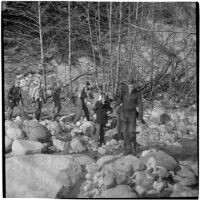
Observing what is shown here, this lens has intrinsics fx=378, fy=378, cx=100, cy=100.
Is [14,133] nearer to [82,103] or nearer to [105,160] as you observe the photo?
[82,103]

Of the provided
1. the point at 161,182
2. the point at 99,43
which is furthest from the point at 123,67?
the point at 161,182

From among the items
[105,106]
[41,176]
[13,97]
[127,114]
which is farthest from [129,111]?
[13,97]

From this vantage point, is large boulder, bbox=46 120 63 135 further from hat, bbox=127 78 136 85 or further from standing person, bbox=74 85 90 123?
hat, bbox=127 78 136 85

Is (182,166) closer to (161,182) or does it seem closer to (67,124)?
(161,182)

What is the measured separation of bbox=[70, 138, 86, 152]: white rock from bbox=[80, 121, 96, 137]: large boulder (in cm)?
14

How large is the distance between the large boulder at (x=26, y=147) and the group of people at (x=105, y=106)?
1.05ft

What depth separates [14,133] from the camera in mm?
4336

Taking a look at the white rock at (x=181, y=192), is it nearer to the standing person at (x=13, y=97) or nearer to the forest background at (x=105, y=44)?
the forest background at (x=105, y=44)

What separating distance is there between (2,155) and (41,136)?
1.60 feet

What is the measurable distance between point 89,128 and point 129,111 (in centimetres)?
50

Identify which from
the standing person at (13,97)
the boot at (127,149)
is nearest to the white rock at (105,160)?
the boot at (127,149)

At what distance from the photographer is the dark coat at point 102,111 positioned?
14.3ft

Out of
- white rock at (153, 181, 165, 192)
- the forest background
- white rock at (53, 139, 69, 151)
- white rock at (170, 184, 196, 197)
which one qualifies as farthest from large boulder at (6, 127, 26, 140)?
white rock at (170, 184, 196, 197)

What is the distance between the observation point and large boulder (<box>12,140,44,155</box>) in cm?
425
